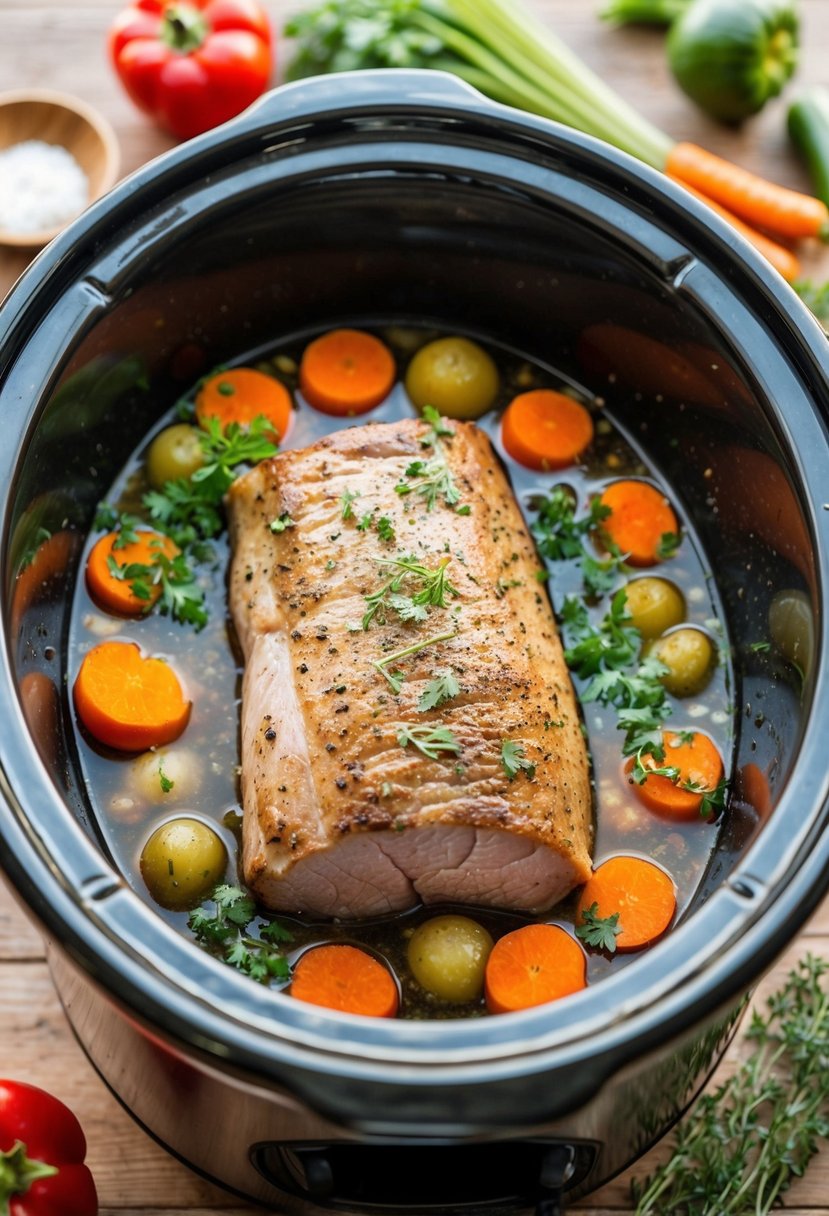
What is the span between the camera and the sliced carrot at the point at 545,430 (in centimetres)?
277

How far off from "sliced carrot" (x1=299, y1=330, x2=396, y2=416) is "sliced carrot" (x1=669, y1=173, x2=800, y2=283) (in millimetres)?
855

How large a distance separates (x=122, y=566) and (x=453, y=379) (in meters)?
0.79

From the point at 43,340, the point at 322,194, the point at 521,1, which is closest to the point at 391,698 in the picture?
the point at 43,340

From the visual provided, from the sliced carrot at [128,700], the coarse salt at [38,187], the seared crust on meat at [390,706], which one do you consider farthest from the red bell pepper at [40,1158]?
the coarse salt at [38,187]

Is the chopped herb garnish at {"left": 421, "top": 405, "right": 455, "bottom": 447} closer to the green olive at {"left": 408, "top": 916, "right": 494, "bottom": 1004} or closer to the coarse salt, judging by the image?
the green olive at {"left": 408, "top": 916, "right": 494, "bottom": 1004}

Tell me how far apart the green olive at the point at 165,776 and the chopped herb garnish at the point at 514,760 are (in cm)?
58

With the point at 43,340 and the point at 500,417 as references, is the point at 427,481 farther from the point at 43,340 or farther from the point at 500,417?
the point at 43,340

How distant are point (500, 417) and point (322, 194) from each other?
612 millimetres

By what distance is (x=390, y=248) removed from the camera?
274 cm

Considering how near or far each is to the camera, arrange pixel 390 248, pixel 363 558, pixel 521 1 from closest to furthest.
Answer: pixel 363 558 < pixel 390 248 < pixel 521 1

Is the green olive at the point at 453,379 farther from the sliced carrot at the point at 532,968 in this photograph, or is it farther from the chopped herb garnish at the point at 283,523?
the sliced carrot at the point at 532,968

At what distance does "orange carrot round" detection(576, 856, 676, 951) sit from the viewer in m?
2.29

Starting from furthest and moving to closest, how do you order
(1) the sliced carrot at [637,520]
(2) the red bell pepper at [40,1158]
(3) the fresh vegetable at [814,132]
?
(3) the fresh vegetable at [814,132], (1) the sliced carrot at [637,520], (2) the red bell pepper at [40,1158]

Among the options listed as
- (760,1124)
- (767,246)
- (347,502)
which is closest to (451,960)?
(760,1124)
